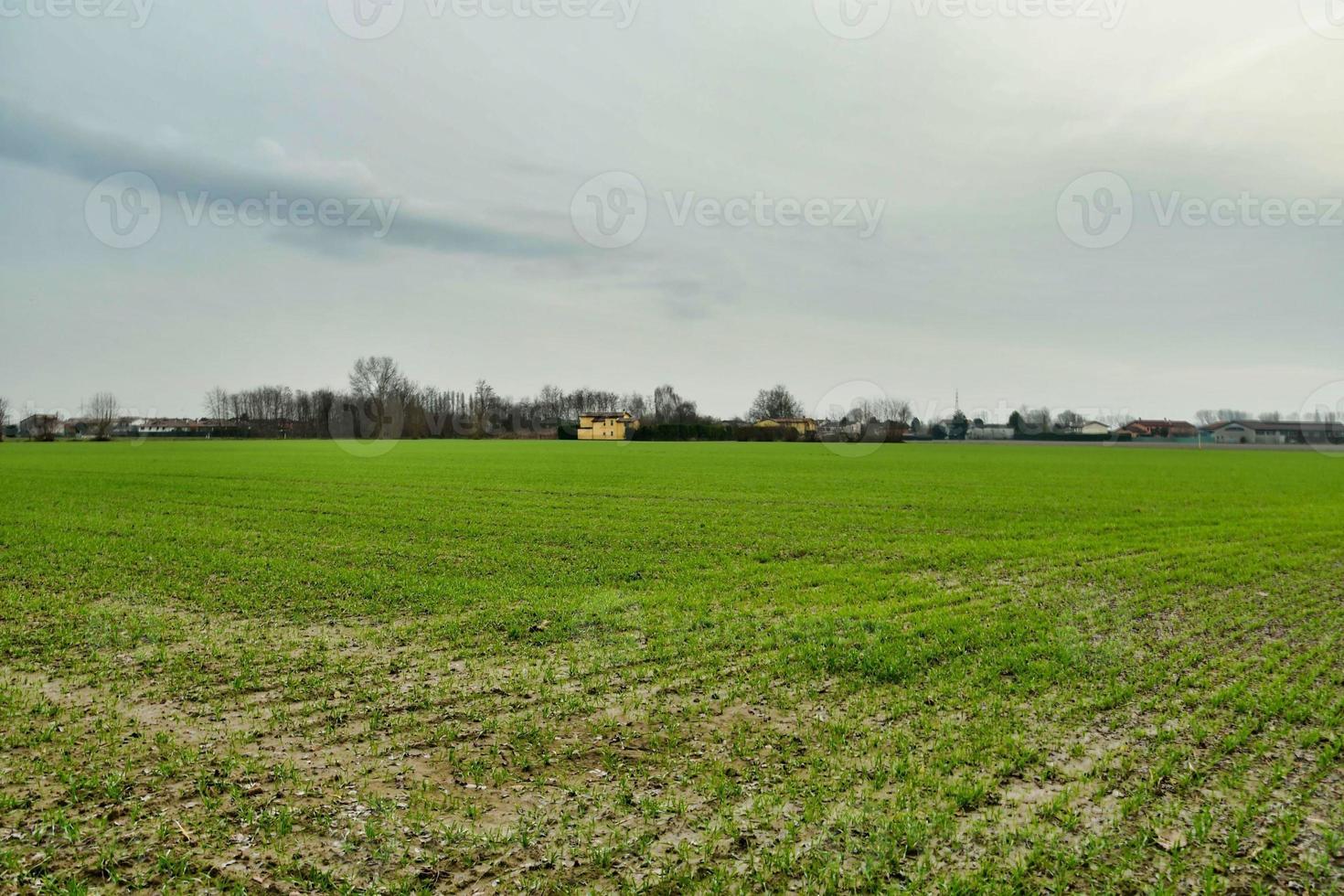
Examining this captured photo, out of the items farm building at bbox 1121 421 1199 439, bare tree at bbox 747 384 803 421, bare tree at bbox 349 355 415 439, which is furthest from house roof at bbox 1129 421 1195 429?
bare tree at bbox 349 355 415 439

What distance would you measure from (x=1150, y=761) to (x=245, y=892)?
6059mm

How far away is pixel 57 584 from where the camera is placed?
12.2 m

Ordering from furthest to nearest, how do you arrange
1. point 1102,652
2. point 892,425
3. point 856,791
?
point 892,425, point 1102,652, point 856,791

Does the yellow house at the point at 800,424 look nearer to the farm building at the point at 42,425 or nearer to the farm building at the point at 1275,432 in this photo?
the farm building at the point at 1275,432

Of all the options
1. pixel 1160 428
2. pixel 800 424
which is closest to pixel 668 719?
pixel 800 424

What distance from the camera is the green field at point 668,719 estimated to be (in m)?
4.46

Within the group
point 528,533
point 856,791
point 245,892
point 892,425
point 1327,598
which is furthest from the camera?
point 892,425

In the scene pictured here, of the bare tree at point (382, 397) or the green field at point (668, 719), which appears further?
the bare tree at point (382, 397)

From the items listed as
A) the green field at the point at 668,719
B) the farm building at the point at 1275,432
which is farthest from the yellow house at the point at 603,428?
the green field at the point at 668,719

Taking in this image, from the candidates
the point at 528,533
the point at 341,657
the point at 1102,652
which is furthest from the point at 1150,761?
the point at 528,533

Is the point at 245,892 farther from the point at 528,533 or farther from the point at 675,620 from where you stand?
the point at 528,533

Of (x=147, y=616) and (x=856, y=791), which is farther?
(x=147, y=616)

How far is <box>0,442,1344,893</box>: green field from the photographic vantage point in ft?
14.6

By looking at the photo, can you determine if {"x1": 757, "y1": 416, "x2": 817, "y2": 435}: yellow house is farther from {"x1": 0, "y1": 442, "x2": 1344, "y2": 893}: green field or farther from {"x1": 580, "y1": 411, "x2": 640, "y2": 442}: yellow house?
{"x1": 0, "y1": 442, "x2": 1344, "y2": 893}: green field
